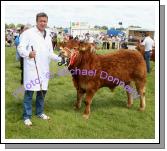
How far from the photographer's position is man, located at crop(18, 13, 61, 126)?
8.90m

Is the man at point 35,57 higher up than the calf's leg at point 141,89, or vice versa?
the man at point 35,57

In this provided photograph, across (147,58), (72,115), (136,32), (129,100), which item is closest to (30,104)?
(72,115)

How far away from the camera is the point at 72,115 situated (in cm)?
948

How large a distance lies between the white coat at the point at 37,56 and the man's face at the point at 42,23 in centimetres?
7

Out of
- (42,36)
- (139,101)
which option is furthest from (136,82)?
(42,36)

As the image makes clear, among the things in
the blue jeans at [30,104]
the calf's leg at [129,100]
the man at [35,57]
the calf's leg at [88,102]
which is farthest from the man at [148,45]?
the blue jeans at [30,104]

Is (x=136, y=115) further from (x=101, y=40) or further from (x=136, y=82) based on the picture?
(x=101, y=40)

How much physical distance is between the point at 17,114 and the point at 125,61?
2004 mm

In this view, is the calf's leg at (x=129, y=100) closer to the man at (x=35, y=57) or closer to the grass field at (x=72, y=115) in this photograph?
the grass field at (x=72, y=115)

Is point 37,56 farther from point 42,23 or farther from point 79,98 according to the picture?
point 79,98

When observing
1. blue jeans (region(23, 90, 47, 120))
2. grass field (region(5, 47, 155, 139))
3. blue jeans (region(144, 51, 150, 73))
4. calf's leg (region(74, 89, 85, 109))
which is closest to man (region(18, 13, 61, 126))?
blue jeans (region(23, 90, 47, 120))

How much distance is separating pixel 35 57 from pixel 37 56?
1.8 inches

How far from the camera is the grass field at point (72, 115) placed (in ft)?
30.0

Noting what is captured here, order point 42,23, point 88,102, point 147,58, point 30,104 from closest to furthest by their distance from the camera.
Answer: point 42,23, point 30,104, point 88,102, point 147,58
